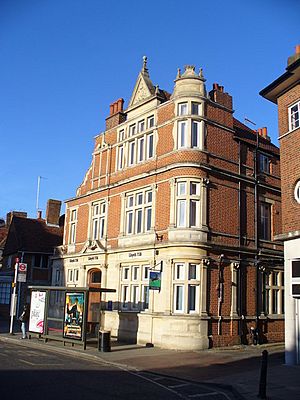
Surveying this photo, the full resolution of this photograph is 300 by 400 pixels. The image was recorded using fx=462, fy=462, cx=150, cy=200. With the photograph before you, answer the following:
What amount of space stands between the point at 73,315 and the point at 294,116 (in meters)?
12.2

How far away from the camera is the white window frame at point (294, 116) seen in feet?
55.4

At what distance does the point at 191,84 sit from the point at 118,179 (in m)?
7.10

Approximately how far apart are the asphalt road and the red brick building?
4.92m

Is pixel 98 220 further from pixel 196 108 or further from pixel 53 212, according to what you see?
pixel 53 212

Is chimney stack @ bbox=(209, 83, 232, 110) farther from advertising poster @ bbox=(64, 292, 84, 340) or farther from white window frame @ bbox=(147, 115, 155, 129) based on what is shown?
advertising poster @ bbox=(64, 292, 84, 340)

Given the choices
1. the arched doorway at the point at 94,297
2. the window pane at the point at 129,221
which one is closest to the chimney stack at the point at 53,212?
the arched doorway at the point at 94,297

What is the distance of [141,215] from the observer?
79.4ft

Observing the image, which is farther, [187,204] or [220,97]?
[220,97]

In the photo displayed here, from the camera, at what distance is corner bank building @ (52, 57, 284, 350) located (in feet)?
68.9

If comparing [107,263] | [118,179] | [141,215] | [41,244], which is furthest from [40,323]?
[41,244]

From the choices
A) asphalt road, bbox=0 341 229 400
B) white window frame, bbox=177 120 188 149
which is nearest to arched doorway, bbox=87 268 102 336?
white window frame, bbox=177 120 188 149

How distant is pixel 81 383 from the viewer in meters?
11.2

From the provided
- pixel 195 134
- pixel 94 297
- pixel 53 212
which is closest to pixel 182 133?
pixel 195 134

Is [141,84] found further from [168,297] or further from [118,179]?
[168,297]
